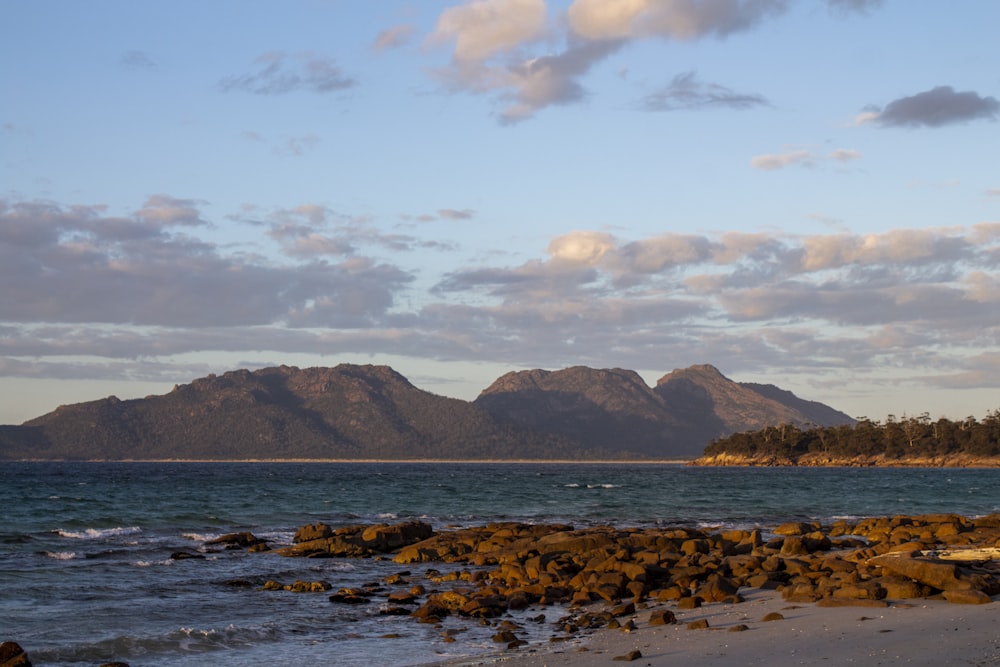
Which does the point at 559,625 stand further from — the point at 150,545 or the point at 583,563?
the point at 150,545

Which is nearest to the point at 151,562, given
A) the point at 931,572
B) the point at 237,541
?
the point at 237,541

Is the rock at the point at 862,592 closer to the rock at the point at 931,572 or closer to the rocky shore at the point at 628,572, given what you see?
the rocky shore at the point at 628,572

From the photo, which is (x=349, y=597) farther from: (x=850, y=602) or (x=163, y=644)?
(x=850, y=602)

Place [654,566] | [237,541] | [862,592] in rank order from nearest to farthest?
[862,592], [654,566], [237,541]

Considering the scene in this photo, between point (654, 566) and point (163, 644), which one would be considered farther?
point (654, 566)

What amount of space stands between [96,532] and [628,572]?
2855 centimetres

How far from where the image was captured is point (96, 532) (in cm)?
4509

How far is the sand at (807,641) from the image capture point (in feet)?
50.5

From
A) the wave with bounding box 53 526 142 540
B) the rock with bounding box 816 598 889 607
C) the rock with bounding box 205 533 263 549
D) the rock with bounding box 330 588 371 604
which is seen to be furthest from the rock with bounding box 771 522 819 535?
the wave with bounding box 53 526 142 540

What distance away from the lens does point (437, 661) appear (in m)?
17.8

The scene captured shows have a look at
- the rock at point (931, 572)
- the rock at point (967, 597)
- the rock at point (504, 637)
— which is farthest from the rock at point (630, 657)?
the rock at point (931, 572)

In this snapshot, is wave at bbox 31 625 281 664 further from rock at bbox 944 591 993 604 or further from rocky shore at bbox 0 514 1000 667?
rock at bbox 944 591 993 604

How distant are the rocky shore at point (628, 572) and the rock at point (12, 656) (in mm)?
32

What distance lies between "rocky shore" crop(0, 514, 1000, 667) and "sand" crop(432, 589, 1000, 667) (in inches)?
20.2
